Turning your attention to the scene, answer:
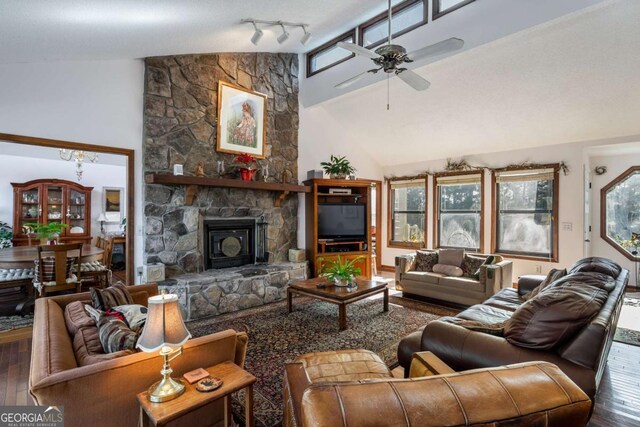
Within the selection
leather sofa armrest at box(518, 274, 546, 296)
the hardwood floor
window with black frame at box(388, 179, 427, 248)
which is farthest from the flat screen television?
the hardwood floor

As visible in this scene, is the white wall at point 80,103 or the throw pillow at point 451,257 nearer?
the white wall at point 80,103

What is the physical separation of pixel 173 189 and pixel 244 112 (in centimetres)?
169

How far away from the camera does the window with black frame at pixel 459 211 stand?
5814 millimetres

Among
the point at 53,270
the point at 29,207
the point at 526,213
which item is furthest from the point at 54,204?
A: the point at 526,213

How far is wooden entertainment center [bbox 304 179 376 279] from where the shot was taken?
5.46 meters

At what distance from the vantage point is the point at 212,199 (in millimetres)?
4668

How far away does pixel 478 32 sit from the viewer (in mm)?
3471

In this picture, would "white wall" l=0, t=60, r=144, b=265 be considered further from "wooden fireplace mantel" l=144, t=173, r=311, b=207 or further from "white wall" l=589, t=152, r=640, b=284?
"white wall" l=589, t=152, r=640, b=284

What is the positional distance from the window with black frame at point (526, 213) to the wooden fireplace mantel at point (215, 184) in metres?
3.50

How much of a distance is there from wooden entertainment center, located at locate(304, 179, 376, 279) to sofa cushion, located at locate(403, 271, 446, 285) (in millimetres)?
979

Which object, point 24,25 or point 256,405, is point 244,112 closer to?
point 24,25

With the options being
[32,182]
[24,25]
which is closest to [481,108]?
[24,25]

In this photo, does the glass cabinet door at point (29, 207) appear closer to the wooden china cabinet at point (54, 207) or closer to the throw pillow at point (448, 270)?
the wooden china cabinet at point (54, 207)
